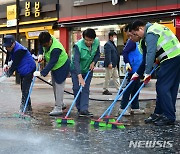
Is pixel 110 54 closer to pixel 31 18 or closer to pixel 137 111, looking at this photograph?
pixel 137 111

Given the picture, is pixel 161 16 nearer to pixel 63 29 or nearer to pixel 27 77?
pixel 63 29

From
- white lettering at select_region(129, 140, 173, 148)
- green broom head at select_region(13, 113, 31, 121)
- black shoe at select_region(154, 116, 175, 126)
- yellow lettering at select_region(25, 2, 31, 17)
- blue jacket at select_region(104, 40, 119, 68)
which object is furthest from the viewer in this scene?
A: yellow lettering at select_region(25, 2, 31, 17)

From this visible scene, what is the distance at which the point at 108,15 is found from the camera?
18.4m

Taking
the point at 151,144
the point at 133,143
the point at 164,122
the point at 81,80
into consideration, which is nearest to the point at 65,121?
the point at 81,80

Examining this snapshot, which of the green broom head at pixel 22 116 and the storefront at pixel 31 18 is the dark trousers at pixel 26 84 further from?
the storefront at pixel 31 18

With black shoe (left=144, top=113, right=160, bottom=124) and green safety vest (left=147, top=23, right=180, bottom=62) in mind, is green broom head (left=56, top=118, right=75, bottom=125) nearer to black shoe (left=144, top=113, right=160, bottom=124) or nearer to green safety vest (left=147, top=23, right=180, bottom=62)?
black shoe (left=144, top=113, right=160, bottom=124)

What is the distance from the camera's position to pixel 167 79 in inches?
224

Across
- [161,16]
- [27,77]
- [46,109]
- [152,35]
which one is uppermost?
[161,16]

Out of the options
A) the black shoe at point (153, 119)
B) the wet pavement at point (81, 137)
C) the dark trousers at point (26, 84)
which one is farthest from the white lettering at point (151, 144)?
the dark trousers at point (26, 84)

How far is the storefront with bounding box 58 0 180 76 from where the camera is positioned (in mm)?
16188

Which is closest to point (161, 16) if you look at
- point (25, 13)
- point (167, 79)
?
point (25, 13)

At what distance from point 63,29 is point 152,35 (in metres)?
15.5

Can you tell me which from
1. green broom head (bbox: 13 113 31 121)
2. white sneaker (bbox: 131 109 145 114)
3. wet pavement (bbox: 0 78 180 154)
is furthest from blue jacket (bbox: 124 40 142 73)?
green broom head (bbox: 13 113 31 121)

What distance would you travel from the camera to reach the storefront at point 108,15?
1619 centimetres
